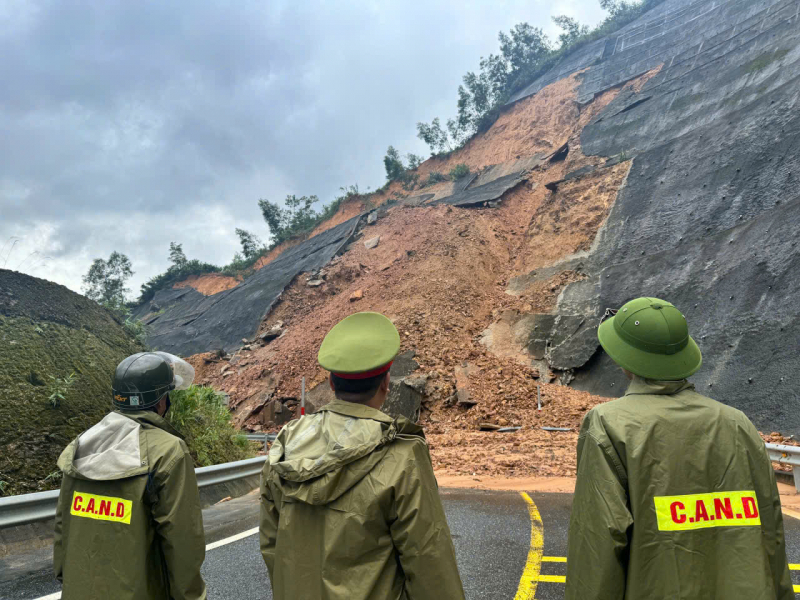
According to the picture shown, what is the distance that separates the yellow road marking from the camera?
140 inches

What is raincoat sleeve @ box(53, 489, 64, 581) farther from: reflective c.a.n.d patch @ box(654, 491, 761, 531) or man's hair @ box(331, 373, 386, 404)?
reflective c.a.n.d patch @ box(654, 491, 761, 531)

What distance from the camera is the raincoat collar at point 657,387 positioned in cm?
199

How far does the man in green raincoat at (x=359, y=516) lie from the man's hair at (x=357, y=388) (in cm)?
Result: 7

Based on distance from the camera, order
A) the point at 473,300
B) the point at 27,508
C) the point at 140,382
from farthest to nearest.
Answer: the point at 473,300
the point at 27,508
the point at 140,382

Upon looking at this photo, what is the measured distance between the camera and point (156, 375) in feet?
8.38

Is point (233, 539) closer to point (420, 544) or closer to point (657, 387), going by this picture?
point (420, 544)

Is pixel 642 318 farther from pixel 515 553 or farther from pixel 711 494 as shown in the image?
pixel 515 553

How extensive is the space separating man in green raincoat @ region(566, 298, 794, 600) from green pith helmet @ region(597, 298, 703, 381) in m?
0.08

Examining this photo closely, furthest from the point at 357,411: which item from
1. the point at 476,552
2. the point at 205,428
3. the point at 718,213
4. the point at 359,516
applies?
the point at 718,213

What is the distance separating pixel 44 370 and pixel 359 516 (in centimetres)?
708

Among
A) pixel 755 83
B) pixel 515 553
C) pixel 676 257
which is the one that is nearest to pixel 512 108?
pixel 755 83

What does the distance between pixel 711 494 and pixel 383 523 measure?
115cm

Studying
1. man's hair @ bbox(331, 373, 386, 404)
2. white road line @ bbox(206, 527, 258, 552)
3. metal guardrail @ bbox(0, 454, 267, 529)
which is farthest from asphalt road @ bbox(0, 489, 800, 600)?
man's hair @ bbox(331, 373, 386, 404)

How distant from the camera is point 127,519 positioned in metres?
2.22
